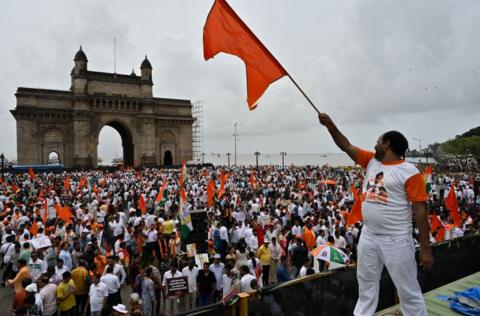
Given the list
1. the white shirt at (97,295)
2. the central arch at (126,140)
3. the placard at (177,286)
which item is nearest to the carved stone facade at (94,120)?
the central arch at (126,140)

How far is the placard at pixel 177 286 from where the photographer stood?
6.34 meters

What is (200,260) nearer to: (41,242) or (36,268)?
(36,268)

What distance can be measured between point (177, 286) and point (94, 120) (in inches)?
1963

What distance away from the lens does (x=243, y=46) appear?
12.4 ft

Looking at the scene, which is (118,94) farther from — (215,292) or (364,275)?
(364,275)

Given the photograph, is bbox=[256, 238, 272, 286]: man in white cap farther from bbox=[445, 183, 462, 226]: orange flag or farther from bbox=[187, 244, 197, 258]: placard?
bbox=[445, 183, 462, 226]: orange flag

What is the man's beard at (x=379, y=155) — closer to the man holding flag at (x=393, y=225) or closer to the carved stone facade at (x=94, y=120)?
the man holding flag at (x=393, y=225)

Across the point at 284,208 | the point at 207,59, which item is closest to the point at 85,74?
the point at 284,208

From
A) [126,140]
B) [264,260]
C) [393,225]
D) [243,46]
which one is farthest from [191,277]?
[126,140]

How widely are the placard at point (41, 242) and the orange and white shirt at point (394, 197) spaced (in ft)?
25.6

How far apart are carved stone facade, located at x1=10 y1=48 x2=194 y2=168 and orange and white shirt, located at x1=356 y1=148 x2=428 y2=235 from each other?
52152mm

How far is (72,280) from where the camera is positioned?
637 centimetres

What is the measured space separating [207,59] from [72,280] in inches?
197

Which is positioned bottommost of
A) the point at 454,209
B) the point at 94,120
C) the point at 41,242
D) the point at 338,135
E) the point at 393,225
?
the point at 41,242
